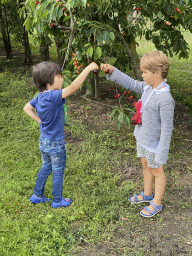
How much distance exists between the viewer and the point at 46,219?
8.36 feet

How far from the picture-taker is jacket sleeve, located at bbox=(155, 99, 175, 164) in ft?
6.89

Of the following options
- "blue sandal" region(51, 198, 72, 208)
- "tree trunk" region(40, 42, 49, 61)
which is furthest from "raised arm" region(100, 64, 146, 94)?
"tree trunk" region(40, 42, 49, 61)

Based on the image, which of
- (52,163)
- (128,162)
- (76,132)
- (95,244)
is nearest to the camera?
(95,244)

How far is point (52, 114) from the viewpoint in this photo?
91.7 inches

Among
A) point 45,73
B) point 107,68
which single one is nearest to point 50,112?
point 45,73

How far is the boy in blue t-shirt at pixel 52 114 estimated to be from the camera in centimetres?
220

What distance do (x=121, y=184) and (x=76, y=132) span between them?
1.57 metres

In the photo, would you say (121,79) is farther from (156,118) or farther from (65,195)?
(65,195)

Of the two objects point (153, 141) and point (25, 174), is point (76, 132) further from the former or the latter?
point (153, 141)

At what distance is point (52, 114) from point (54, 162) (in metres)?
0.49

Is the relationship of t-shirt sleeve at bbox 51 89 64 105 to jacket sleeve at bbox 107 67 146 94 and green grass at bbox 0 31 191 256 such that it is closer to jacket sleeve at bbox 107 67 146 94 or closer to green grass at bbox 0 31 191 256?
jacket sleeve at bbox 107 67 146 94

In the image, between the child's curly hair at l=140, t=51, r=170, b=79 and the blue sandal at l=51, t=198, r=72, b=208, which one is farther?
the blue sandal at l=51, t=198, r=72, b=208

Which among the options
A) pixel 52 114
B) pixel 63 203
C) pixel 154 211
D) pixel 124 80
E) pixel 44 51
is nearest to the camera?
pixel 52 114

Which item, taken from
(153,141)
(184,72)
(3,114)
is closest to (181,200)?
(153,141)
